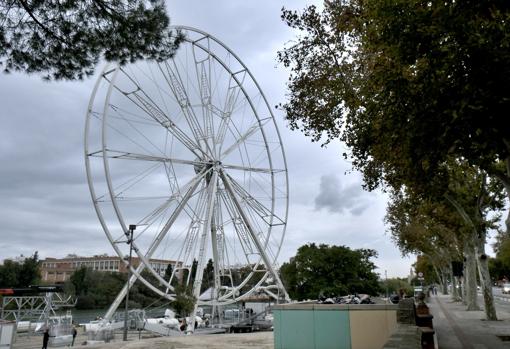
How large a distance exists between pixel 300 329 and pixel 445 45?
9.14 meters

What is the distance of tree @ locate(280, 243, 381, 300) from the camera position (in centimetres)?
6400

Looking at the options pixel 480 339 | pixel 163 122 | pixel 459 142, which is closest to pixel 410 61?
pixel 459 142

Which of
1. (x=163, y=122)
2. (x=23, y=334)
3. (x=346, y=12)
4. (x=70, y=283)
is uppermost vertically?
(x=163, y=122)

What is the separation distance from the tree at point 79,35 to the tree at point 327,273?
185ft

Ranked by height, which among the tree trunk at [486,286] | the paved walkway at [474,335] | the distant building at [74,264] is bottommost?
the paved walkway at [474,335]

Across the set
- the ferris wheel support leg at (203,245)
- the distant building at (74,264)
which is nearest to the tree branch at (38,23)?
the ferris wheel support leg at (203,245)

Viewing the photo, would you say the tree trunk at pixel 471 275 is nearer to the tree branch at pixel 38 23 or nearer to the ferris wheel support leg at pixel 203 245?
the ferris wheel support leg at pixel 203 245

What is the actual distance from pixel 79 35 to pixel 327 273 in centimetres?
5967

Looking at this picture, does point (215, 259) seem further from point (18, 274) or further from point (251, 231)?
point (18, 274)

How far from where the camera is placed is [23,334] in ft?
121

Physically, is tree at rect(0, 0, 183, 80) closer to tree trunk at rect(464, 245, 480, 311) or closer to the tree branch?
the tree branch

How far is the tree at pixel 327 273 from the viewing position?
64.0m

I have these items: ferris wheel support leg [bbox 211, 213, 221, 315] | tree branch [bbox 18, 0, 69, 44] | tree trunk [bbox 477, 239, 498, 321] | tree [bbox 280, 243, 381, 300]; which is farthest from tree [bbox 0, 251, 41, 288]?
tree branch [bbox 18, 0, 69, 44]

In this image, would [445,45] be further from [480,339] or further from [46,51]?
[480,339]
